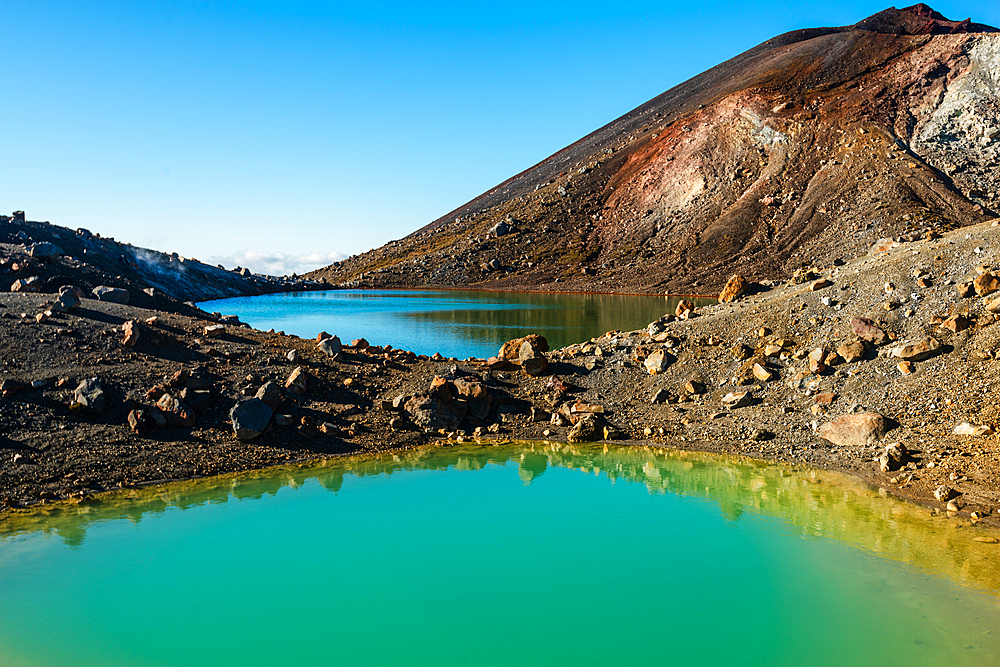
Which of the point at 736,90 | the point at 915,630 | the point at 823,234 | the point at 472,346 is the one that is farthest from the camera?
the point at 736,90

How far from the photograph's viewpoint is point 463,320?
5641 centimetres

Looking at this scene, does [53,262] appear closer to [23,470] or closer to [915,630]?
[23,470]

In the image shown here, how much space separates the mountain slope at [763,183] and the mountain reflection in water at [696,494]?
72.2 metres

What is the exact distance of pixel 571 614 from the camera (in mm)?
11398

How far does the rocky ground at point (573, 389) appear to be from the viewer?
1759 cm

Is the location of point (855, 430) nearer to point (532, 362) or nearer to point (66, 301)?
point (532, 362)

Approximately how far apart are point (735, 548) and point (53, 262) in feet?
105

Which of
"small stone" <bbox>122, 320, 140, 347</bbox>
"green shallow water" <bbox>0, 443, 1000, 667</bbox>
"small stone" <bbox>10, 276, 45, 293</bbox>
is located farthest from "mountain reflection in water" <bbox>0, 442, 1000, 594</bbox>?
"small stone" <bbox>10, 276, 45, 293</bbox>

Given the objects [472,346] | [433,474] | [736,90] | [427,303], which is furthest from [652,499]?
[736,90]

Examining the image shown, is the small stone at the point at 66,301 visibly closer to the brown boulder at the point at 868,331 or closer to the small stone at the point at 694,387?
the small stone at the point at 694,387

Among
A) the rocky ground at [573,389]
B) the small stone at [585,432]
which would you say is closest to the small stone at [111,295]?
the rocky ground at [573,389]

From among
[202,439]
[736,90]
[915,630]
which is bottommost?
[915,630]

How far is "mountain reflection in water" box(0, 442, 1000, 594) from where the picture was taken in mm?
13648

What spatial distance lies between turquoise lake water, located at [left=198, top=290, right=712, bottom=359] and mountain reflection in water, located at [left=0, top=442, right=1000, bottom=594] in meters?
15.4
